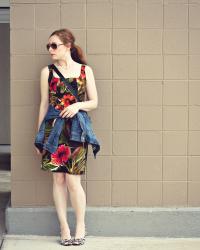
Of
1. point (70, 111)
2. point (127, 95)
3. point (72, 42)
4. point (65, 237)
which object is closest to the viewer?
point (70, 111)

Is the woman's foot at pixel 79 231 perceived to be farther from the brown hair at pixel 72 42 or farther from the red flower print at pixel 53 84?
the brown hair at pixel 72 42

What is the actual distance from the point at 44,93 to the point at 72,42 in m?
0.47

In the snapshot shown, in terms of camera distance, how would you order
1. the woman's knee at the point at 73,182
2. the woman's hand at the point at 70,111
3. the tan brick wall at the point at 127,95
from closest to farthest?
the woman's hand at the point at 70,111 → the woman's knee at the point at 73,182 → the tan brick wall at the point at 127,95

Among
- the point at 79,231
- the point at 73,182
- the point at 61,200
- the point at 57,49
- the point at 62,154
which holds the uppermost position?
the point at 57,49

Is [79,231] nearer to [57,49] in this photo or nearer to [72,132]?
[72,132]

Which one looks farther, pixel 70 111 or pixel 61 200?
pixel 61 200

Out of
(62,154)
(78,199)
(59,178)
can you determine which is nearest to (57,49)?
(62,154)

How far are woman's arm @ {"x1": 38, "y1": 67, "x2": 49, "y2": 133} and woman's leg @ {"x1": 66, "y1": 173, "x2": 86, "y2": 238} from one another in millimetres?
528

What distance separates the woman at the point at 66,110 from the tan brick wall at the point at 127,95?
248 mm

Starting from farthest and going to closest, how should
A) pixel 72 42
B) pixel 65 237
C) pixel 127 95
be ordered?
pixel 127 95 < pixel 65 237 < pixel 72 42

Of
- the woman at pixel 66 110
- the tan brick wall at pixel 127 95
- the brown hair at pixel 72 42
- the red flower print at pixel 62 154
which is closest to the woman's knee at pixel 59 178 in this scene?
the woman at pixel 66 110

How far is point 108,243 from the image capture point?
16.4 feet

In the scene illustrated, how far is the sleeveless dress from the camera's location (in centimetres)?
475

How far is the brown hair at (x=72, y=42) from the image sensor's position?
4.75m
